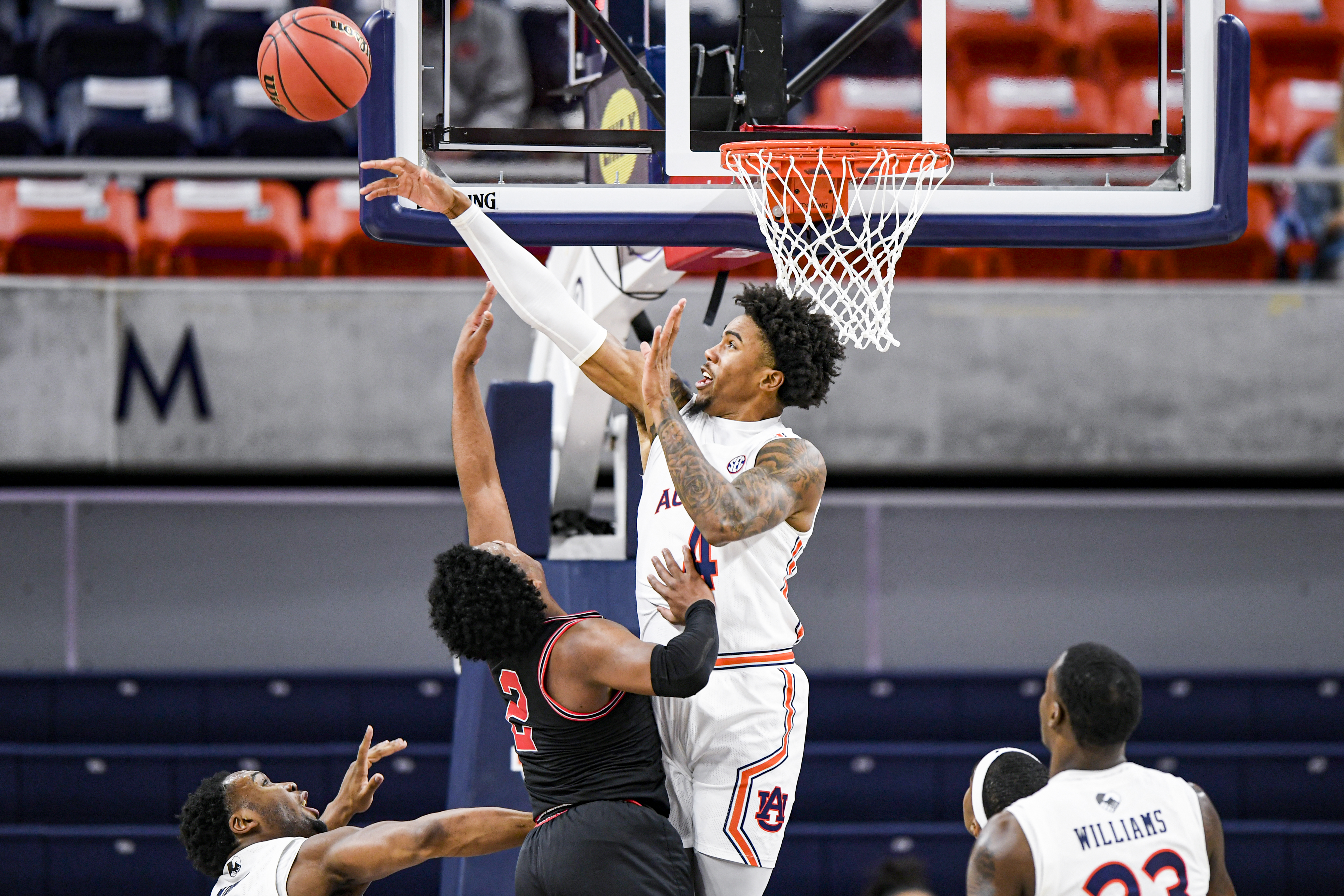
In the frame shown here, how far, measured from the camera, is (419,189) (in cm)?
330

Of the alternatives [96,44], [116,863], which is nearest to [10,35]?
[96,44]

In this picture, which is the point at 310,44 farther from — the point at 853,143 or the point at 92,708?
the point at 92,708

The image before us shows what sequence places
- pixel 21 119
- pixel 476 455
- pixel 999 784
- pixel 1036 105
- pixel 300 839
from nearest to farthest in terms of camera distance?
pixel 999 784 < pixel 300 839 < pixel 476 455 < pixel 1036 105 < pixel 21 119

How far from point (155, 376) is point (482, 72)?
162 inches

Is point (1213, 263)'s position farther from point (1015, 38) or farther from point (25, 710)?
point (25, 710)

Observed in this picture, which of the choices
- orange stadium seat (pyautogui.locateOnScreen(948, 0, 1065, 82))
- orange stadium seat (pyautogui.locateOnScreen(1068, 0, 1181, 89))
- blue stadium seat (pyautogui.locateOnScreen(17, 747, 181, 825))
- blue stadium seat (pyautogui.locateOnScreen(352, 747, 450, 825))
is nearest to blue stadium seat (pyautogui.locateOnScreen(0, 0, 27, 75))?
blue stadium seat (pyautogui.locateOnScreen(17, 747, 181, 825))

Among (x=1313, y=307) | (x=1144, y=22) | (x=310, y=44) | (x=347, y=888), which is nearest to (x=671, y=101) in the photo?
(x=310, y=44)

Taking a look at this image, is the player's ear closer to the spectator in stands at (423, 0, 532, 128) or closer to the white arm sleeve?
the white arm sleeve

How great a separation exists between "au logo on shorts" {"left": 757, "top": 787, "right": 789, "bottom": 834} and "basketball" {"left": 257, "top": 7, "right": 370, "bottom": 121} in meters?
2.16

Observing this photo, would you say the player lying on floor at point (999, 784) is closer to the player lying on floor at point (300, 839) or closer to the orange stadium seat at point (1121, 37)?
the player lying on floor at point (300, 839)

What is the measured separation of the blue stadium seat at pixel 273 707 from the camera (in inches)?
330

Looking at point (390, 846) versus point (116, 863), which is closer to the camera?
point (390, 846)

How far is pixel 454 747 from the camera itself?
17.7 feet

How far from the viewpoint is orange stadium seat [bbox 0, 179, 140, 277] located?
852 centimetres
